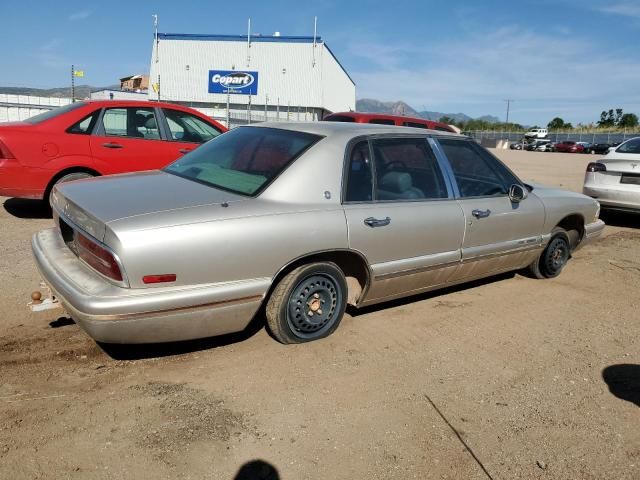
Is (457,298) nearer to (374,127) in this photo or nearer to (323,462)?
(374,127)

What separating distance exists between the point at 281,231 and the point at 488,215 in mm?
2081

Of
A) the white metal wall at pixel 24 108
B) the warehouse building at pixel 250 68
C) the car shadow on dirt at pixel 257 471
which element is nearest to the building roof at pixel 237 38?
the warehouse building at pixel 250 68

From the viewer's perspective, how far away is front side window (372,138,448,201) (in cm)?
402

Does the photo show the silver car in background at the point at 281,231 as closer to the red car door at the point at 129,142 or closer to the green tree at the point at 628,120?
the red car door at the point at 129,142

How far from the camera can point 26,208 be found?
7.74 metres

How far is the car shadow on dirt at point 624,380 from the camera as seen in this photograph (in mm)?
3361

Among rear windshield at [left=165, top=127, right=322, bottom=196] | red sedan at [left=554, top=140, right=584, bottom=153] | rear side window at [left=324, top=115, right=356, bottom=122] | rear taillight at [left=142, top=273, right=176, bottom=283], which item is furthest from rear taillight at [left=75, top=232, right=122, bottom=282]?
red sedan at [left=554, top=140, right=584, bottom=153]

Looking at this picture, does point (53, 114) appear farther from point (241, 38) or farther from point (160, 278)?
point (241, 38)

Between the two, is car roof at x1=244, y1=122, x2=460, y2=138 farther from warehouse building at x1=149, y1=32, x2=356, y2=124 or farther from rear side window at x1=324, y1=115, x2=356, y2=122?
warehouse building at x1=149, y1=32, x2=356, y2=124

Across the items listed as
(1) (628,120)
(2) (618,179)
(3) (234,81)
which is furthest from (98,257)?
(1) (628,120)

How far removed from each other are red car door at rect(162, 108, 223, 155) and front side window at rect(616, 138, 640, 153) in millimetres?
6299

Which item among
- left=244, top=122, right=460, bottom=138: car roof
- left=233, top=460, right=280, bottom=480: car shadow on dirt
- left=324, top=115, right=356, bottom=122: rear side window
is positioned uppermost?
left=324, top=115, right=356, bottom=122: rear side window

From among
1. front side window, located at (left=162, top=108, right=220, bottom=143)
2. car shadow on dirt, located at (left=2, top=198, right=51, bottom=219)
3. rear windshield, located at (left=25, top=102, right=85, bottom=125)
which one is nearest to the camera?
rear windshield, located at (left=25, top=102, right=85, bottom=125)

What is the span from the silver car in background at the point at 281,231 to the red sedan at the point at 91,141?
294 cm
